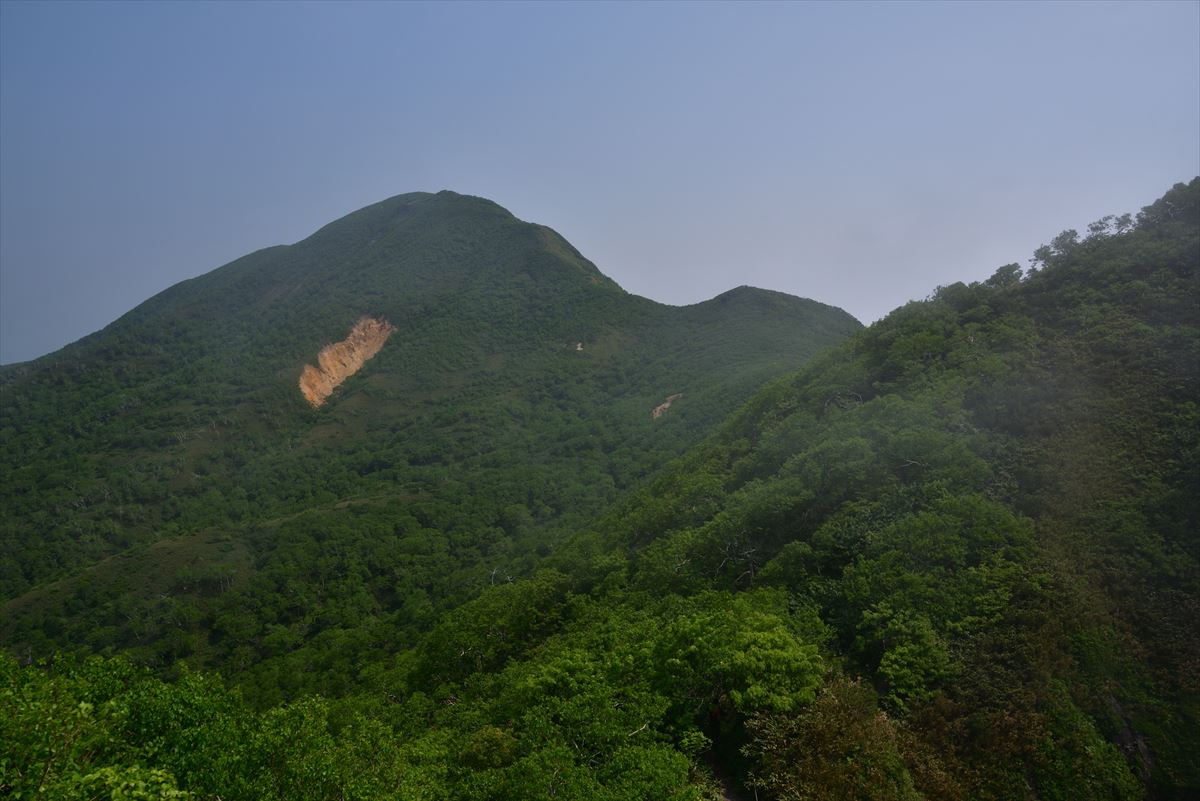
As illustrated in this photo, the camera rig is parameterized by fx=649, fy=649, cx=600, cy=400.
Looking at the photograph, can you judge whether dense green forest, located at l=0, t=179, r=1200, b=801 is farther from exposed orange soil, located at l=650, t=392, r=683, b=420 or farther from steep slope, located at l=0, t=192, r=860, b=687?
exposed orange soil, located at l=650, t=392, r=683, b=420

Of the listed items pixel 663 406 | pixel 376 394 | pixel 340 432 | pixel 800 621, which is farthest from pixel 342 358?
pixel 800 621

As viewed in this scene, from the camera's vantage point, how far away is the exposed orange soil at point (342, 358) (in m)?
104

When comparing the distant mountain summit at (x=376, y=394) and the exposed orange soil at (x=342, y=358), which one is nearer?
the distant mountain summit at (x=376, y=394)

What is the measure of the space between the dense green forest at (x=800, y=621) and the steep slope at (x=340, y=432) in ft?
2.84

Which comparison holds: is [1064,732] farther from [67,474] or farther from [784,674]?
[67,474]

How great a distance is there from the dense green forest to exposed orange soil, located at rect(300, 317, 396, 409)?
5002 cm

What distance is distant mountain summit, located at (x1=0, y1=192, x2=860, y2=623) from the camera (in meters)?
70.1

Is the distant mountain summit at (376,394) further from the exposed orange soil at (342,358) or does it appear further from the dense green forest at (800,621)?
the dense green forest at (800,621)

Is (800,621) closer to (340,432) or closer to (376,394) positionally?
(340,432)

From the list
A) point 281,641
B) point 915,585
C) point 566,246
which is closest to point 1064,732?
point 915,585

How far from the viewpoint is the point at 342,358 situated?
113 m

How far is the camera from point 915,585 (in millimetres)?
17859

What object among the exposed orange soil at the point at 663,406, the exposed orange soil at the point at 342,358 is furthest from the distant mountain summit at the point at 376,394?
the exposed orange soil at the point at 663,406

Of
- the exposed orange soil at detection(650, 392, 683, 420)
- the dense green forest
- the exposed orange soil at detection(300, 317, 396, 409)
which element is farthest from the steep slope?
the exposed orange soil at detection(650, 392, 683, 420)
